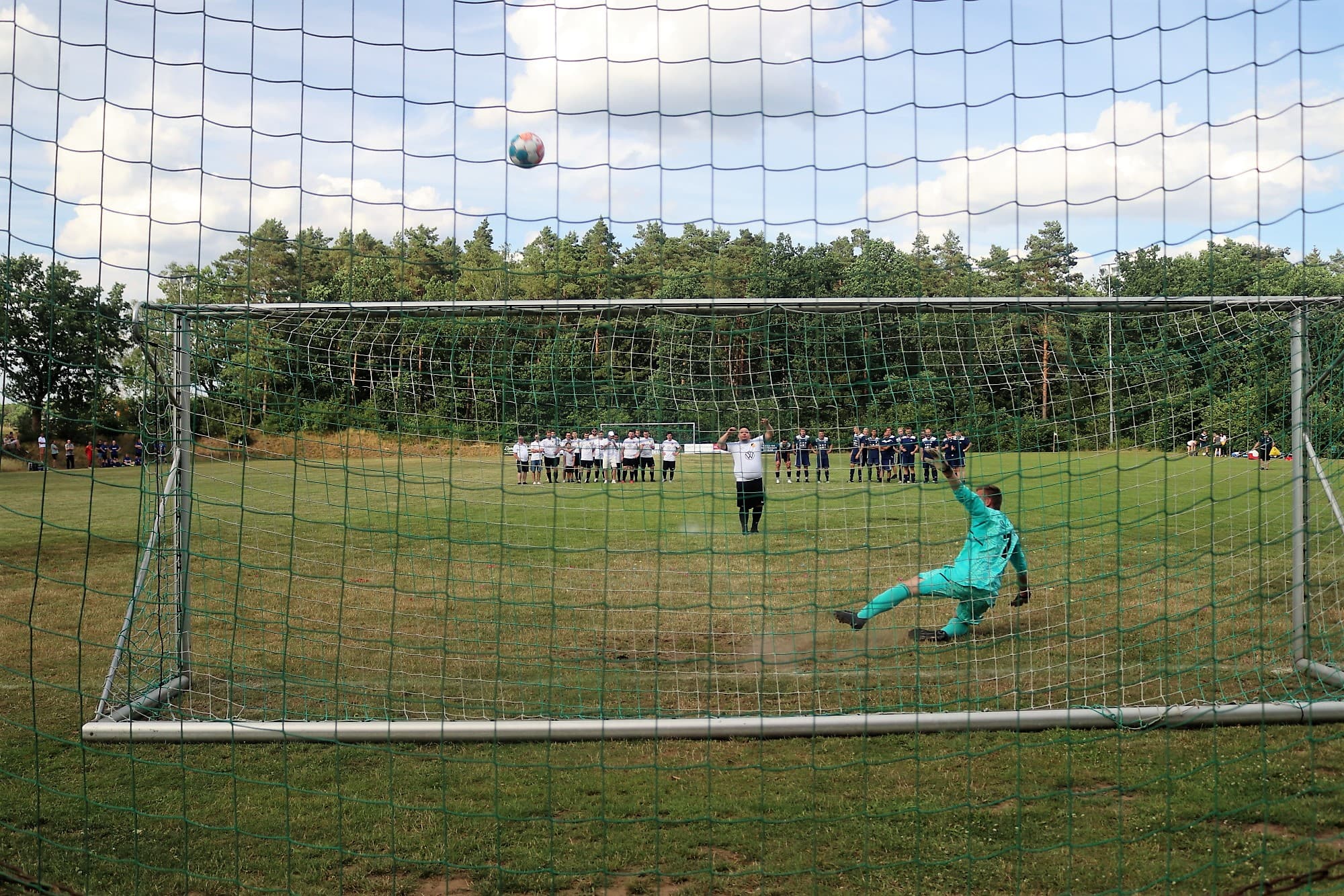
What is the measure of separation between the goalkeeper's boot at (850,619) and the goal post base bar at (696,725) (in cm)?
186

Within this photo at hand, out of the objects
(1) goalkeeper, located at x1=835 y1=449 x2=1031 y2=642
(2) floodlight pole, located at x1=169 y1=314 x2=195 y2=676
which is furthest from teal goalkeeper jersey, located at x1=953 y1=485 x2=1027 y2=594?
(2) floodlight pole, located at x1=169 y1=314 x2=195 y2=676

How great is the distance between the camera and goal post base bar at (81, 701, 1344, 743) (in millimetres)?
4977

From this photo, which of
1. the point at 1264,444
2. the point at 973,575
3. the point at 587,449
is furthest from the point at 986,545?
the point at 587,449

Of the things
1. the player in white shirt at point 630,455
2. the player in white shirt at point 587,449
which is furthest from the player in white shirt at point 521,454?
the player in white shirt at point 630,455

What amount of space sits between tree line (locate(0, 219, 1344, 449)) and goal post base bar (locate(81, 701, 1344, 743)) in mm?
1702

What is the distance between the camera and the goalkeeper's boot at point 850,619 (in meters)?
7.05

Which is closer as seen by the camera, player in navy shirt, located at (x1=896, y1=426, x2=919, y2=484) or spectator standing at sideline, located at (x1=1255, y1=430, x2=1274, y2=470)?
spectator standing at sideline, located at (x1=1255, y1=430, x2=1274, y2=470)

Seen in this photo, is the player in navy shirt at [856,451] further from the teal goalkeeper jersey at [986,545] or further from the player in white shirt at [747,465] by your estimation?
the teal goalkeeper jersey at [986,545]

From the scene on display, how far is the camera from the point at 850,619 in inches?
283

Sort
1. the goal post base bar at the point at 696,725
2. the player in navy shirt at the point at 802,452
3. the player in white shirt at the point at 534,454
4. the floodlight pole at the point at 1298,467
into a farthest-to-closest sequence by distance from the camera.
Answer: the player in navy shirt at the point at 802,452 < the player in white shirt at the point at 534,454 < the floodlight pole at the point at 1298,467 < the goal post base bar at the point at 696,725

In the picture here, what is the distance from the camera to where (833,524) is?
1491cm

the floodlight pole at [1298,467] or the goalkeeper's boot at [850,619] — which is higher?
the floodlight pole at [1298,467]

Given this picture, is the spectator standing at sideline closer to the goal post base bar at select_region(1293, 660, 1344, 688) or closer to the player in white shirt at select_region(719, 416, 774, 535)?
the goal post base bar at select_region(1293, 660, 1344, 688)

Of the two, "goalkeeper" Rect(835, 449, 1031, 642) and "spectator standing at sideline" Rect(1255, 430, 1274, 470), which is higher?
"spectator standing at sideline" Rect(1255, 430, 1274, 470)
